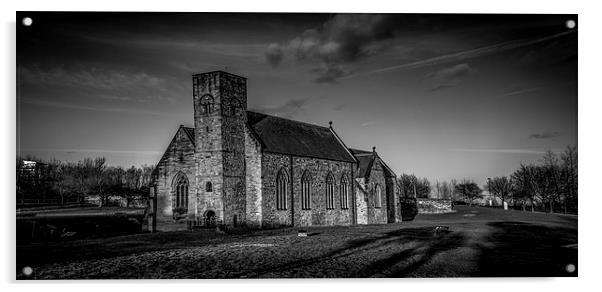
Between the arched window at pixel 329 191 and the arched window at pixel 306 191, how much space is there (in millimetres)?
1997

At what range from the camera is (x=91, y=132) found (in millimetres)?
15734

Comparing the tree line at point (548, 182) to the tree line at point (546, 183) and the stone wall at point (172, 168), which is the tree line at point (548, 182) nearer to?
the tree line at point (546, 183)

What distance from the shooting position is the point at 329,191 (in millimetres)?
32938

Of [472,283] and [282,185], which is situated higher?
[282,185]

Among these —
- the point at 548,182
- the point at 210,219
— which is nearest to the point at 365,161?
the point at 210,219

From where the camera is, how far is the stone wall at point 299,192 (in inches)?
1087

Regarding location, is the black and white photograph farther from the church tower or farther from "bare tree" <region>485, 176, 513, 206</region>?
the church tower

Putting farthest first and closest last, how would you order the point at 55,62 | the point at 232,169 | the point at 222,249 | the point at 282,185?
1. the point at 282,185
2. the point at 232,169
3. the point at 222,249
4. the point at 55,62

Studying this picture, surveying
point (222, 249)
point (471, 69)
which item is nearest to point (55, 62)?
point (222, 249)

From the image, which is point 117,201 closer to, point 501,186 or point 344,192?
point 344,192

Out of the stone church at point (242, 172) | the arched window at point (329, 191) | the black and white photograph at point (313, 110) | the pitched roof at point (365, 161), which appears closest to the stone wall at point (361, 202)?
the stone church at point (242, 172)
